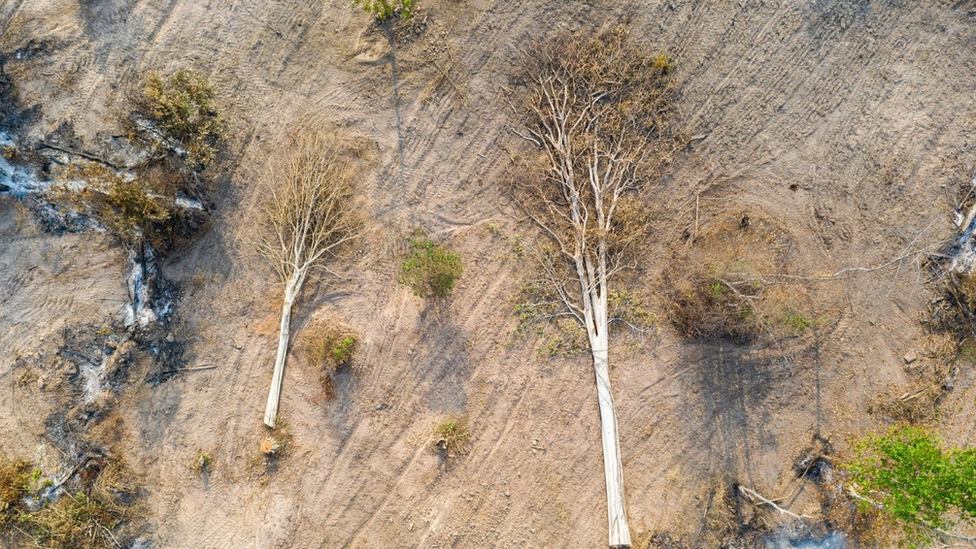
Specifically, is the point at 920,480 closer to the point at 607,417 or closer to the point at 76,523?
the point at 607,417

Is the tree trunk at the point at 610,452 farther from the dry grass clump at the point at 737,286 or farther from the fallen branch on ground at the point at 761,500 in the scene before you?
the fallen branch on ground at the point at 761,500

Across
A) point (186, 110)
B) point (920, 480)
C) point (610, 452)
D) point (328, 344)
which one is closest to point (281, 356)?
point (328, 344)

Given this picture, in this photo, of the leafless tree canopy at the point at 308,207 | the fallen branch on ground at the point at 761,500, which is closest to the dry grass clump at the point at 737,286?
the fallen branch on ground at the point at 761,500

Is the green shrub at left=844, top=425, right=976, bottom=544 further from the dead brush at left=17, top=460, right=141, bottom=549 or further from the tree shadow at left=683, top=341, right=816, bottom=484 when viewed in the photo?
the dead brush at left=17, top=460, right=141, bottom=549

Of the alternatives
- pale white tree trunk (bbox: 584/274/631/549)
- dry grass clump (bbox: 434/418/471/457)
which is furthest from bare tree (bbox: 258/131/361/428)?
pale white tree trunk (bbox: 584/274/631/549)

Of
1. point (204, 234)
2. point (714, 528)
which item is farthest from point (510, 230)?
point (714, 528)

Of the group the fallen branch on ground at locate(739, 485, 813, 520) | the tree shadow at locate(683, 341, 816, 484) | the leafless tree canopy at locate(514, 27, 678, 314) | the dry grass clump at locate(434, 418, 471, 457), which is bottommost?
the dry grass clump at locate(434, 418, 471, 457)
